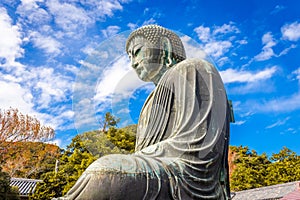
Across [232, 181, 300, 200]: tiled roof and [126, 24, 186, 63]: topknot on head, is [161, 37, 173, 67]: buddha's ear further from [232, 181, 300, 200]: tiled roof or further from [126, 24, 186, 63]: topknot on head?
[232, 181, 300, 200]: tiled roof

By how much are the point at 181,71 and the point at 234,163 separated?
26035 mm

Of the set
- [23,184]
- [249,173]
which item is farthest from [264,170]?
[23,184]

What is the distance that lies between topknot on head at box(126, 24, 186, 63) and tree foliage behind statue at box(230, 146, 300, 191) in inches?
908

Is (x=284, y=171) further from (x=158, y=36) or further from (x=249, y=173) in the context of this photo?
(x=158, y=36)

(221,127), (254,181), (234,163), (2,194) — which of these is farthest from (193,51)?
(234,163)

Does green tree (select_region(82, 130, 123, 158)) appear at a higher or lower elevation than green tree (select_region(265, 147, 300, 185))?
lower

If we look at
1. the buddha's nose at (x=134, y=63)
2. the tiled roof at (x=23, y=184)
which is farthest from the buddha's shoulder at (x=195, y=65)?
the tiled roof at (x=23, y=184)

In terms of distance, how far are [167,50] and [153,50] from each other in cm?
18

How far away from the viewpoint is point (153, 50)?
3.97 m

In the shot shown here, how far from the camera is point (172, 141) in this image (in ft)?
9.98

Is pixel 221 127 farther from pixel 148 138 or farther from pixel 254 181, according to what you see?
pixel 254 181

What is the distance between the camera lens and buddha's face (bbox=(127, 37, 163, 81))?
3.95 metres

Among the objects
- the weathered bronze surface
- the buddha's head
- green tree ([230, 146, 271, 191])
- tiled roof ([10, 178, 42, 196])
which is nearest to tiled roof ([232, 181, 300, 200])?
green tree ([230, 146, 271, 191])

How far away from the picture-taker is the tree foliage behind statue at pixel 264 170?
24562 millimetres
